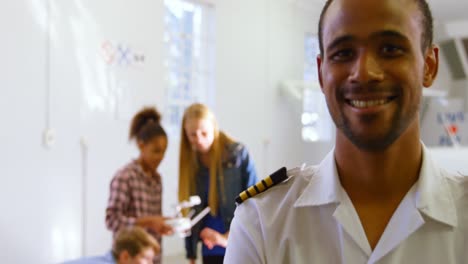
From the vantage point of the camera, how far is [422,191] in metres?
0.81

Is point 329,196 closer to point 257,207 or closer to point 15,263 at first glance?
point 257,207

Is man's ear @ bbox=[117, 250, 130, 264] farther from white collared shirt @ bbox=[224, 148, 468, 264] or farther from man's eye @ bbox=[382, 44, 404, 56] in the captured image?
man's eye @ bbox=[382, 44, 404, 56]

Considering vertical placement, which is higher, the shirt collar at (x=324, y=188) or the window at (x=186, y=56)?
the window at (x=186, y=56)

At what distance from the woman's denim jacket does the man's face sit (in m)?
1.64

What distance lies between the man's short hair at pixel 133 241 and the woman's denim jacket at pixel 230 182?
0.66 feet

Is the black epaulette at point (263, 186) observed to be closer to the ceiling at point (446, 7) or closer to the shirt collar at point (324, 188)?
the shirt collar at point (324, 188)

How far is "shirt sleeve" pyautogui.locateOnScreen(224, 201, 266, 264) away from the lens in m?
0.82

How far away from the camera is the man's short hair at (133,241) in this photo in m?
2.38

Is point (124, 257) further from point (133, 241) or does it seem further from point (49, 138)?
point (49, 138)

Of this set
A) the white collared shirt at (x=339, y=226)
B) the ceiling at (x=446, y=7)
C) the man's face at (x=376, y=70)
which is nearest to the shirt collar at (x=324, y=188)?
the white collared shirt at (x=339, y=226)

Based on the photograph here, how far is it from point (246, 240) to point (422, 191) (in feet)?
0.93

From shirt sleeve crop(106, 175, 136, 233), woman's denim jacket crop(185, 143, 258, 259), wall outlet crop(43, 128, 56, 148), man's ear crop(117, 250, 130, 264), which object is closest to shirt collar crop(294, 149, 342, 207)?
woman's denim jacket crop(185, 143, 258, 259)

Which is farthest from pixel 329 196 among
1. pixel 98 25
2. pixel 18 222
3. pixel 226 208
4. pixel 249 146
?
pixel 249 146

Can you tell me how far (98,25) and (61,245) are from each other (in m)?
1.65
